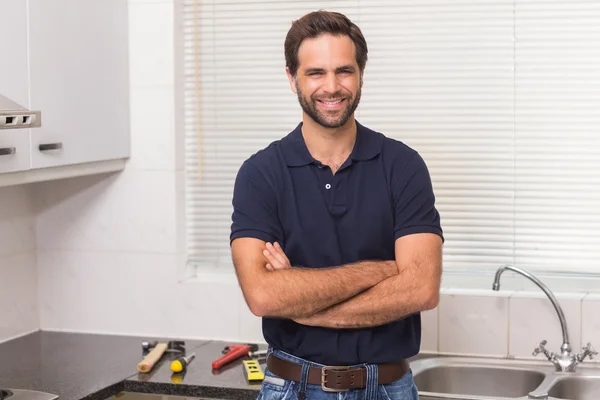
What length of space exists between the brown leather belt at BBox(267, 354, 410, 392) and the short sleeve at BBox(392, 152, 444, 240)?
0.30 m

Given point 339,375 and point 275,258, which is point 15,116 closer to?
point 275,258

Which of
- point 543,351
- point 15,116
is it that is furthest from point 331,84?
point 543,351

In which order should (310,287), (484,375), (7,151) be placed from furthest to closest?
(484,375) → (7,151) → (310,287)

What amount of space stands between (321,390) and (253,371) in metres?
0.65

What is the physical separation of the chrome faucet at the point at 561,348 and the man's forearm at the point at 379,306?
764 millimetres

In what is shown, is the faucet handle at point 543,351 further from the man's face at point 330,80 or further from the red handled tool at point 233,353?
the man's face at point 330,80

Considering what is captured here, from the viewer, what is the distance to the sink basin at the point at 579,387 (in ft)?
9.24

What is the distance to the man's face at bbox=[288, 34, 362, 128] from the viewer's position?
2.21 m

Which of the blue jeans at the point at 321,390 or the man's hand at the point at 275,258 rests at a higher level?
the man's hand at the point at 275,258

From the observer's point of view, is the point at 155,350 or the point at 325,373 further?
the point at 155,350

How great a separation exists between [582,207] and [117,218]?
1519 mm

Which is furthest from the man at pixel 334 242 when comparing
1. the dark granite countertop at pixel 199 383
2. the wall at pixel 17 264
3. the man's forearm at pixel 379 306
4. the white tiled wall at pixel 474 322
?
the wall at pixel 17 264

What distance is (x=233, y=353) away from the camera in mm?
2984

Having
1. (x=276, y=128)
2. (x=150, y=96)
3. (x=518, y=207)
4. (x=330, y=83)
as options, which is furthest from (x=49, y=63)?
(x=518, y=207)
